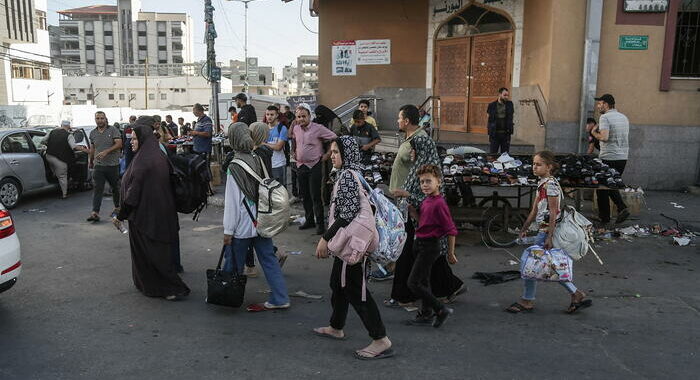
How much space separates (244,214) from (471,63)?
11084 mm

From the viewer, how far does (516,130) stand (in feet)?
43.1

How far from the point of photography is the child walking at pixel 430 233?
4.55m

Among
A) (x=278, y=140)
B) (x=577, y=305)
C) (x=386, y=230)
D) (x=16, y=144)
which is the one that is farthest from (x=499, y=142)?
(x=16, y=144)

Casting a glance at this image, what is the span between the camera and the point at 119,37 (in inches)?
3750

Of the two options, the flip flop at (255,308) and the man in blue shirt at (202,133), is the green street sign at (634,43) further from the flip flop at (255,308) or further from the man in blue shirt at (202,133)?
the flip flop at (255,308)

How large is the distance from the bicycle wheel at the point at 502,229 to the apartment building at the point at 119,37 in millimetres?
93005

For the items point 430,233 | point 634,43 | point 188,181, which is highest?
point 634,43

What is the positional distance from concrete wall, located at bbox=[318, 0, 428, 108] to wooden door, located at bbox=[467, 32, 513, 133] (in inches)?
64.6

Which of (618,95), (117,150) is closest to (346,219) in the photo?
(117,150)

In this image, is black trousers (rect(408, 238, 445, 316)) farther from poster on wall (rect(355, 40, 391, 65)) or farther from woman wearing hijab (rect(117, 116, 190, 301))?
poster on wall (rect(355, 40, 391, 65))

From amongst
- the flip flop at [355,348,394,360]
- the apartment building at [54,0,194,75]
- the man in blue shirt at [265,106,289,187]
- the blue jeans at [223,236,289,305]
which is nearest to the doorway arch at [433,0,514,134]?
the man in blue shirt at [265,106,289,187]

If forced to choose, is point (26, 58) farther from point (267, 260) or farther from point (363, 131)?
point (267, 260)

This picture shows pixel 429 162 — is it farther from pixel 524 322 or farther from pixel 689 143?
pixel 689 143

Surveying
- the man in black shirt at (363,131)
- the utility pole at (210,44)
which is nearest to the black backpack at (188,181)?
the man in black shirt at (363,131)
